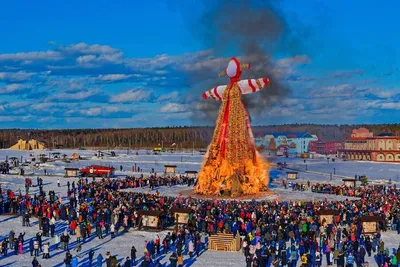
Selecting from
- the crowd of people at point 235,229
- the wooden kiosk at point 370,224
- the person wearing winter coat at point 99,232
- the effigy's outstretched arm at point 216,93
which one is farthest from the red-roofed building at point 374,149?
the person wearing winter coat at point 99,232

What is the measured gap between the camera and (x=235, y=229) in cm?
→ 2342

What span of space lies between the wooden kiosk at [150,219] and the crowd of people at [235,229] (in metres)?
0.14

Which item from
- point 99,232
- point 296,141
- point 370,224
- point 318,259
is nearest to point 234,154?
point 370,224

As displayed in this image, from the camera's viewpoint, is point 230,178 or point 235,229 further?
point 230,178

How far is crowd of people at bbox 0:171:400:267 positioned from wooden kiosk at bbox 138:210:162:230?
14 centimetres

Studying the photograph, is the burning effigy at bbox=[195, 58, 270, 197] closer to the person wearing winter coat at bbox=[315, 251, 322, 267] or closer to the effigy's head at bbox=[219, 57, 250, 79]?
the effigy's head at bbox=[219, 57, 250, 79]

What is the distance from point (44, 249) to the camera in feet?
67.2

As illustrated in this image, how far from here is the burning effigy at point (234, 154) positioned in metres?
36.3

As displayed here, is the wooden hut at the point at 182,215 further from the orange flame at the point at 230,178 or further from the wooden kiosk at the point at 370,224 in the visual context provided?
the orange flame at the point at 230,178

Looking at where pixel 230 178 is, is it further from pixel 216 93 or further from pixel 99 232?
pixel 99 232

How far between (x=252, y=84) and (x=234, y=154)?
4.69 m

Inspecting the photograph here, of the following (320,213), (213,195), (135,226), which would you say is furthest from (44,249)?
(213,195)

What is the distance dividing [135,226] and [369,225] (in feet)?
33.6

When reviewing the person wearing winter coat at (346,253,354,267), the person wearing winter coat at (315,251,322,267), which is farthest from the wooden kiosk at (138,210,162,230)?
the person wearing winter coat at (346,253,354,267)
